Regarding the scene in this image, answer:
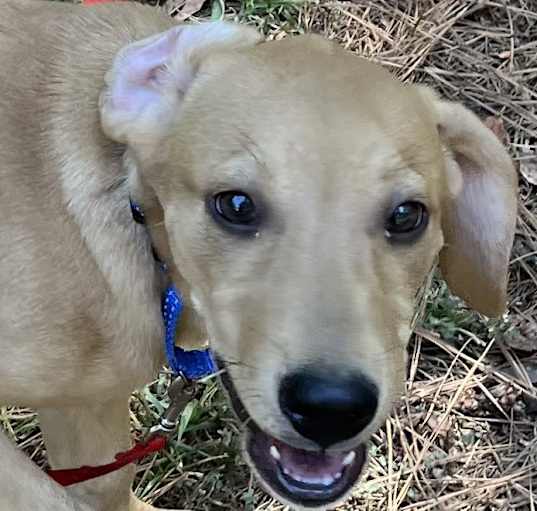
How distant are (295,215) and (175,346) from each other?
0.90 meters

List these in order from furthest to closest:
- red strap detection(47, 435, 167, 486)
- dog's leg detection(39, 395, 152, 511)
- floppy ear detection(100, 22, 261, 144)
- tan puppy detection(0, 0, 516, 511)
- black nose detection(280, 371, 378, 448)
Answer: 1. dog's leg detection(39, 395, 152, 511)
2. red strap detection(47, 435, 167, 486)
3. floppy ear detection(100, 22, 261, 144)
4. tan puppy detection(0, 0, 516, 511)
5. black nose detection(280, 371, 378, 448)

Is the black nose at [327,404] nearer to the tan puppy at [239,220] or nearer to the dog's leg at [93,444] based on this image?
the tan puppy at [239,220]

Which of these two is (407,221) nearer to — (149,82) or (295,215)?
(295,215)

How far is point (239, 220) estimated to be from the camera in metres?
3.05

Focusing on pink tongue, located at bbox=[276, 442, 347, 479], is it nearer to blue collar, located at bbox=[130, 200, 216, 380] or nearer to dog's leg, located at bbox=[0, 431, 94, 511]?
blue collar, located at bbox=[130, 200, 216, 380]

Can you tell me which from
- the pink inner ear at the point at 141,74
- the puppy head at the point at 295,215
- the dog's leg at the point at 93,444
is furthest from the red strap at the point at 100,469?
the pink inner ear at the point at 141,74

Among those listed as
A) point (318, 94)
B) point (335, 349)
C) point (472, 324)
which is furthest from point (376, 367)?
point (472, 324)

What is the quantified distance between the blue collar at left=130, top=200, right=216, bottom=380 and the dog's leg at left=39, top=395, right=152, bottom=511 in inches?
21.0


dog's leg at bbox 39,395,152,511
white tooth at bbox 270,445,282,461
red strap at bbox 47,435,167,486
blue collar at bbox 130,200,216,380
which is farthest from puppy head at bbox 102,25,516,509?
dog's leg at bbox 39,395,152,511

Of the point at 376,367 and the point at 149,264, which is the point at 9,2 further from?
the point at 376,367

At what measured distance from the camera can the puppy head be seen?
2820mm

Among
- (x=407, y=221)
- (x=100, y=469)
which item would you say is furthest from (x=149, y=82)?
(x=100, y=469)

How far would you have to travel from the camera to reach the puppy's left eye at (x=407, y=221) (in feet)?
10.1

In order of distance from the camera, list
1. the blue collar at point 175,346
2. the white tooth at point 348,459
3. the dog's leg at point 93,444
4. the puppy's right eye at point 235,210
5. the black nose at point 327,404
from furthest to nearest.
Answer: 1. the dog's leg at point 93,444
2. the blue collar at point 175,346
3. the white tooth at point 348,459
4. the puppy's right eye at point 235,210
5. the black nose at point 327,404
